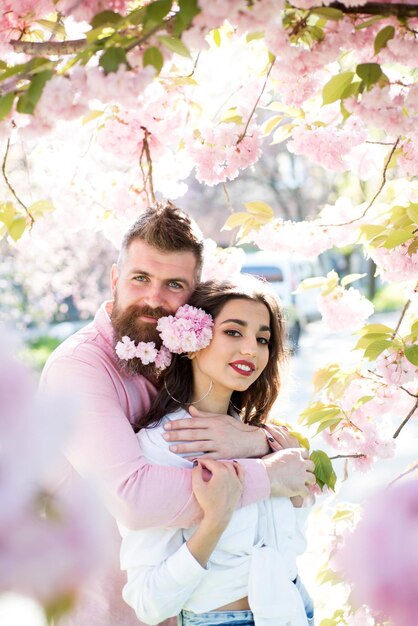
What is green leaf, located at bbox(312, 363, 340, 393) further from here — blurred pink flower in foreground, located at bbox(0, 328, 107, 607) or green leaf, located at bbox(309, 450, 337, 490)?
blurred pink flower in foreground, located at bbox(0, 328, 107, 607)

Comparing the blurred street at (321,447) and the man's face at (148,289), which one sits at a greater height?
the man's face at (148,289)

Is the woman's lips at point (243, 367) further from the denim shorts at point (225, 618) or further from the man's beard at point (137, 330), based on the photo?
the denim shorts at point (225, 618)

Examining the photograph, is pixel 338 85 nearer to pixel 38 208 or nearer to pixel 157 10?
pixel 157 10

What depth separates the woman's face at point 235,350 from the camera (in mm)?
2328

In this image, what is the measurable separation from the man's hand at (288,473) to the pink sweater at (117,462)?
0.04 m

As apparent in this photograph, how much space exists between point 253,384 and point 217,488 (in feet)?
2.13

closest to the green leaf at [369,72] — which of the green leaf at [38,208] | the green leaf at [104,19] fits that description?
the green leaf at [104,19]

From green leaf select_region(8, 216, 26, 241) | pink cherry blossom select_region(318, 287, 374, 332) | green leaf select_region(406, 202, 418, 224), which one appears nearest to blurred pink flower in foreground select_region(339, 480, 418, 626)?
green leaf select_region(406, 202, 418, 224)

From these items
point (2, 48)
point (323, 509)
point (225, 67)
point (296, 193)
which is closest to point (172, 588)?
point (323, 509)

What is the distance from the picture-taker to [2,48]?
1.97 m

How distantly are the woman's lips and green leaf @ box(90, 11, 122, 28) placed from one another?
43.6 inches

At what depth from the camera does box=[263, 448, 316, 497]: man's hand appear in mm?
2152

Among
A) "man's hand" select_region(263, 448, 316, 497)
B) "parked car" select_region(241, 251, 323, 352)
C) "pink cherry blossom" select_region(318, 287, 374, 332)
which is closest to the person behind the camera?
"man's hand" select_region(263, 448, 316, 497)

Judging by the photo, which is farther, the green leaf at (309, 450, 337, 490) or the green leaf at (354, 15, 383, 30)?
the green leaf at (309, 450, 337, 490)
